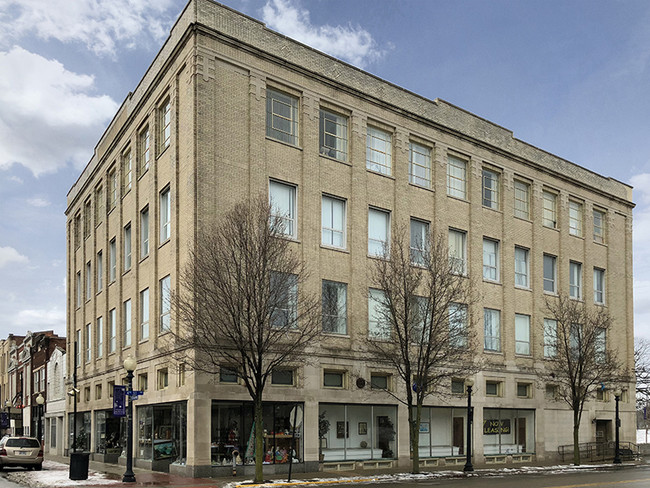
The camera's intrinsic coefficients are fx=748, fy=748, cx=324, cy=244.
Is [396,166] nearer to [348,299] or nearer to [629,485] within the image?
[348,299]

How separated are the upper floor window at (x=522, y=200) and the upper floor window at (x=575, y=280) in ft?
17.2

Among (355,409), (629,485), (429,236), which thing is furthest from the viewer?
(429,236)

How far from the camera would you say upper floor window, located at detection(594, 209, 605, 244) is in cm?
4834

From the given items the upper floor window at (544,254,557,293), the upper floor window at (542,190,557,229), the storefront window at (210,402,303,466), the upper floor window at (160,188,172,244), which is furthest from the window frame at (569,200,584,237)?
the upper floor window at (160,188,172,244)

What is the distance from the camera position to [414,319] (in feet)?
103

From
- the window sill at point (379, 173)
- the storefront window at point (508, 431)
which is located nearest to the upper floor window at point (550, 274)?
the storefront window at point (508, 431)

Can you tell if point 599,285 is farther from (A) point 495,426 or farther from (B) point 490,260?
(A) point 495,426

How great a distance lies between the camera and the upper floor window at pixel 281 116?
3209cm

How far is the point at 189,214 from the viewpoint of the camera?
1155 inches

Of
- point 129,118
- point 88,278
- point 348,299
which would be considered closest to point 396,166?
point 348,299

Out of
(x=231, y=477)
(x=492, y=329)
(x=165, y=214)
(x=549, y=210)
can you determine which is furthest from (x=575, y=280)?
(x=231, y=477)

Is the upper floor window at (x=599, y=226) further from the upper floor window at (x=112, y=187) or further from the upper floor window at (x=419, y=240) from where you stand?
the upper floor window at (x=112, y=187)

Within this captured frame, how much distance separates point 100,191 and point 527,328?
2655cm

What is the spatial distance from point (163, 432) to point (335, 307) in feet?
29.3
